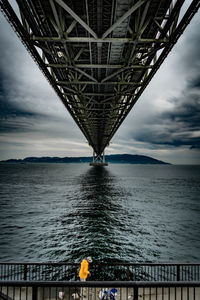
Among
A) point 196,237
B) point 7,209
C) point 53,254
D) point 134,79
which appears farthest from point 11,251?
point 134,79

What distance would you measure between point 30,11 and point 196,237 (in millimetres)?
21786

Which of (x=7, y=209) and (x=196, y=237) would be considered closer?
(x=196, y=237)

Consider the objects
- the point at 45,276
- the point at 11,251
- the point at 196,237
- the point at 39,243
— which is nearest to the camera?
the point at 45,276

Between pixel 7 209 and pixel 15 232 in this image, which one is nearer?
pixel 15 232

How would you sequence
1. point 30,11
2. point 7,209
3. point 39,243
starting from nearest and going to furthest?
1. point 30,11
2. point 39,243
3. point 7,209

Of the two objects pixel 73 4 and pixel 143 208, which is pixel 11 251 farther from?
pixel 143 208

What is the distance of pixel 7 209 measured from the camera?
2795cm

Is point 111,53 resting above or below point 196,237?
above

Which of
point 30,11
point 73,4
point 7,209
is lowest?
point 7,209

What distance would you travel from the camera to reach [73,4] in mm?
10141

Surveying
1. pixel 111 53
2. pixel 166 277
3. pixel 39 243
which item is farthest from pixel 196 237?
Result: pixel 111 53

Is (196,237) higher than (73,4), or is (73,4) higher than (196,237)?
(73,4)

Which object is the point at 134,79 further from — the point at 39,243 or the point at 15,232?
the point at 15,232

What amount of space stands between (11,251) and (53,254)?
365 cm
